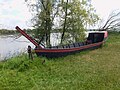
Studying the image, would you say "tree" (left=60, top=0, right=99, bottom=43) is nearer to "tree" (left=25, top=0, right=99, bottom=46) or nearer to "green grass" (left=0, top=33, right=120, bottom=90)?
"tree" (left=25, top=0, right=99, bottom=46)

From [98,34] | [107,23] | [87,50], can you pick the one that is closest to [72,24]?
[98,34]

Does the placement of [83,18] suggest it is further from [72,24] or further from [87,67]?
[87,67]

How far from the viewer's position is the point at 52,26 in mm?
19750

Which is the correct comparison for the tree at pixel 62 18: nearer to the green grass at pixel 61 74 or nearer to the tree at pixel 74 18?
the tree at pixel 74 18

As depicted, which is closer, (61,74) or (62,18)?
(61,74)

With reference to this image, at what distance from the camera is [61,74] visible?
9766 millimetres

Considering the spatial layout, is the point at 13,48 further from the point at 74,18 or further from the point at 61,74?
the point at 61,74

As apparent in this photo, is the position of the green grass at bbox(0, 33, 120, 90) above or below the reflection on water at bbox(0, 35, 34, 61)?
above

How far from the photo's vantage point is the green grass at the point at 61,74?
Answer: 8250mm

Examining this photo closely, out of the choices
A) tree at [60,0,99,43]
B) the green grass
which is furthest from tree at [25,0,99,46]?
the green grass

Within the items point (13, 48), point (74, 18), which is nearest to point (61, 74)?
point (74, 18)

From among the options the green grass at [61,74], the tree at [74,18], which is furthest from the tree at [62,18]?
the green grass at [61,74]

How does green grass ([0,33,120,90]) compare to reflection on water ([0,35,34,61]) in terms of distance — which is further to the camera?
reflection on water ([0,35,34,61])

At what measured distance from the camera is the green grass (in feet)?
27.1
